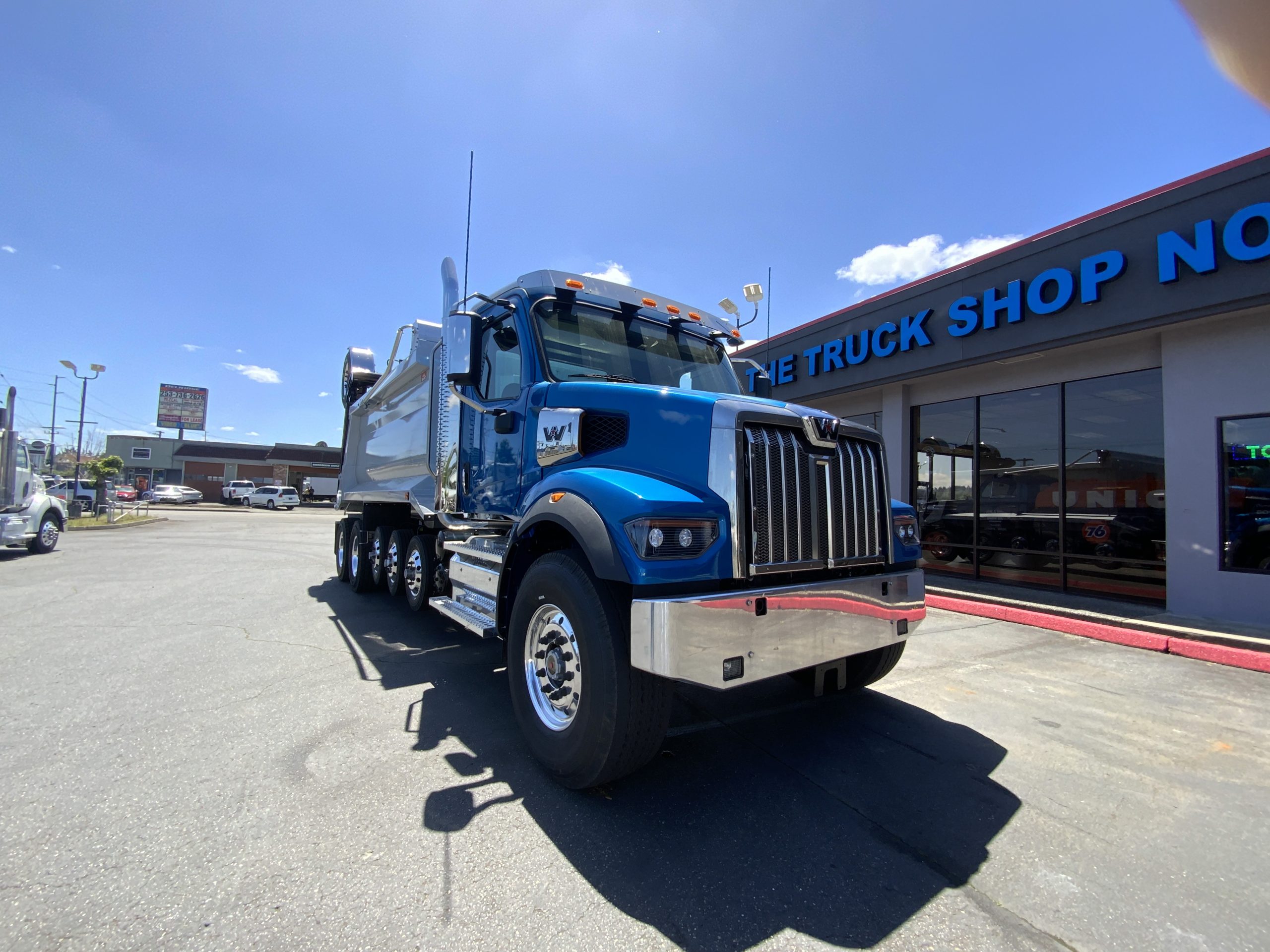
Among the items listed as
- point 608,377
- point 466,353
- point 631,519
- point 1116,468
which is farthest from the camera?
point 1116,468

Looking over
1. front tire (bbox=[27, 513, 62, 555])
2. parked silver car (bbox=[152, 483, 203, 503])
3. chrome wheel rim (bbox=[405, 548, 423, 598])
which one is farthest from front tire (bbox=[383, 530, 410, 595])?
parked silver car (bbox=[152, 483, 203, 503])

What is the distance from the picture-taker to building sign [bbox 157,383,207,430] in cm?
6744

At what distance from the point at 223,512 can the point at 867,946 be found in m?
40.3

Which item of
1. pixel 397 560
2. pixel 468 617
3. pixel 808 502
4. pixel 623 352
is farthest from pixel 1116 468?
pixel 397 560

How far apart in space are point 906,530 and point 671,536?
197 cm

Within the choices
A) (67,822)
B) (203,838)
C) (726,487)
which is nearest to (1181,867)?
(726,487)

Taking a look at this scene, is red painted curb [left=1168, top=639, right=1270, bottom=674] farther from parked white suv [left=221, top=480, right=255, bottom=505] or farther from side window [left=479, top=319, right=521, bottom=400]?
parked white suv [left=221, top=480, right=255, bottom=505]

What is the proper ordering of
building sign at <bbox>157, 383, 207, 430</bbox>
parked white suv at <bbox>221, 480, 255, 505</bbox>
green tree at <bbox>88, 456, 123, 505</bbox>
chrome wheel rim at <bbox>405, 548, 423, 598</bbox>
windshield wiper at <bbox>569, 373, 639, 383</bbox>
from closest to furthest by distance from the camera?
windshield wiper at <bbox>569, 373, 639, 383</bbox>
chrome wheel rim at <bbox>405, 548, 423, 598</bbox>
green tree at <bbox>88, 456, 123, 505</bbox>
parked white suv at <bbox>221, 480, 255, 505</bbox>
building sign at <bbox>157, 383, 207, 430</bbox>

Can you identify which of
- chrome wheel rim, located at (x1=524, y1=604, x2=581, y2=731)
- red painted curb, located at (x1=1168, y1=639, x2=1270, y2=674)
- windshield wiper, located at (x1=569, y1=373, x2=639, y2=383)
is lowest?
red painted curb, located at (x1=1168, y1=639, x2=1270, y2=674)

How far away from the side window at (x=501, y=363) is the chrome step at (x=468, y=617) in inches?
61.5

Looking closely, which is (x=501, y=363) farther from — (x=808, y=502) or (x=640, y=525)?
(x=808, y=502)

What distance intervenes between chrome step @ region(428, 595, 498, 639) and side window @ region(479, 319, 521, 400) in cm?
156

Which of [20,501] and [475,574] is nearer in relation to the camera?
[475,574]

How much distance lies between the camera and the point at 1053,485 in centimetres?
899
